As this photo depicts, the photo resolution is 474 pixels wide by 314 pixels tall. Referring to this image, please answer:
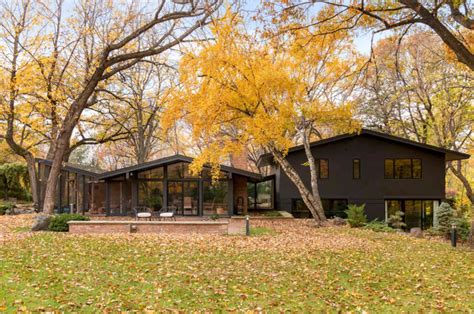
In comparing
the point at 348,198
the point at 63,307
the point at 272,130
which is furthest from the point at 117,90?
the point at 63,307

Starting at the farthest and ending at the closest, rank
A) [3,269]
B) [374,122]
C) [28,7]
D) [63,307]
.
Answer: [374,122] < [28,7] < [3,269] < [63,307]

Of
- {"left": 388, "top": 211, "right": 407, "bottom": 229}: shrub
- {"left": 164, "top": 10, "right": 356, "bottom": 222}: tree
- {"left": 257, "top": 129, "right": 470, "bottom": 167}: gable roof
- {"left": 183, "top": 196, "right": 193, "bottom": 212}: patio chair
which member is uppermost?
{"left": 164, "top": 10, "right": 356, "bottom": 222}: tree

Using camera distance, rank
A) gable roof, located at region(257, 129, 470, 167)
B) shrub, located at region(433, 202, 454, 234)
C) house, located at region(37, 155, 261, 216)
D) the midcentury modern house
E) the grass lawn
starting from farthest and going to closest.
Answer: the midcentury modern house, gable roof, located at region(257, 129, 470, 167), house, located at region(37, 155, 261, 216), shrub, located at region(433, 202, 454, 234), the grass lawn

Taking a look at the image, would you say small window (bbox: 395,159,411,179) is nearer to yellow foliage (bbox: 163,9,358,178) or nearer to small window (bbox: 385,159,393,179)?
small window (bbox: 385,159,393,179)

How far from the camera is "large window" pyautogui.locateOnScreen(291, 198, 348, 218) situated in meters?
24.3

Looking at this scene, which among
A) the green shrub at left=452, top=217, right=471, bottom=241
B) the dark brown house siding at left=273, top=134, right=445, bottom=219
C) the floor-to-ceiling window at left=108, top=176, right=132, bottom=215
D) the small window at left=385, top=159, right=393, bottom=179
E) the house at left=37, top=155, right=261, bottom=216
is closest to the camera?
the green shrub at left=452, top=217, right=471, bottom=241

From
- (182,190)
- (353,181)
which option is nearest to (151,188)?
(182,190)

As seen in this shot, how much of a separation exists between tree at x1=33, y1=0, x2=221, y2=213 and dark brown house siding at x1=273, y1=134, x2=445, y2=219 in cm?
1029

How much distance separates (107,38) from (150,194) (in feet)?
29.3

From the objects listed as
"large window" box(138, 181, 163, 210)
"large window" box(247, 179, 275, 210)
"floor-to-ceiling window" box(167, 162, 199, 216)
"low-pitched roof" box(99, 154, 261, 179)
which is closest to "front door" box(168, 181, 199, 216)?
"floor-to-ceiling window" box(167, 162, 199, 216)

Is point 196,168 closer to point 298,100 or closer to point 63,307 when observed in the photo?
point 298,100

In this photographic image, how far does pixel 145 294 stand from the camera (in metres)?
7.07

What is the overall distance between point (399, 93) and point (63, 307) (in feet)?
76.5

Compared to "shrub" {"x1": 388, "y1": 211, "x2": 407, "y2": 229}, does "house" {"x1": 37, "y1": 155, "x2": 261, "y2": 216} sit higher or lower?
higher
